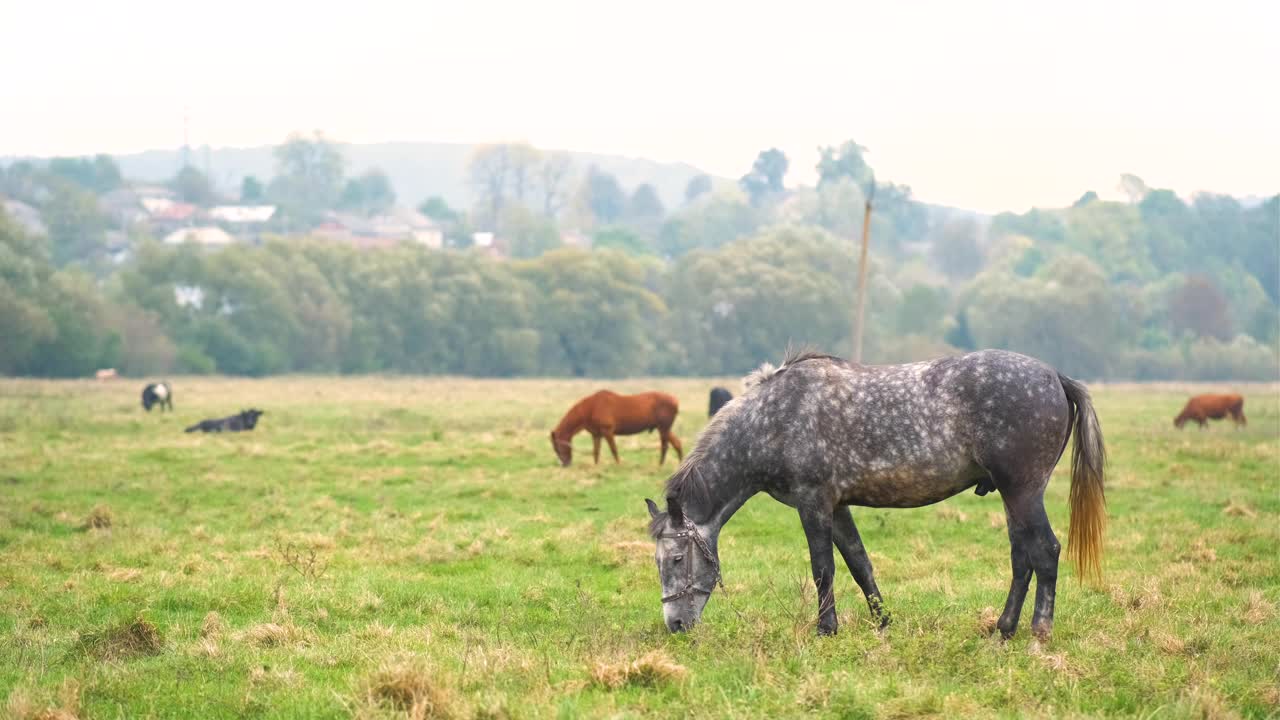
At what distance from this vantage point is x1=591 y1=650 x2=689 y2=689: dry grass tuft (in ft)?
24.9

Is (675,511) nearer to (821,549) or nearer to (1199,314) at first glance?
(821,549)

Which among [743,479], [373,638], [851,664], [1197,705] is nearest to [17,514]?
[373,638]

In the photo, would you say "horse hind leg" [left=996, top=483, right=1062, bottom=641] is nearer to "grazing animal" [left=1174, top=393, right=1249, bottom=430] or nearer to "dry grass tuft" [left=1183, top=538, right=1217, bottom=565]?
"dry grass tuft" [left=1183, top=538, right=1217, bottom=565]

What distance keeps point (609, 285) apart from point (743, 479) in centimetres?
7607

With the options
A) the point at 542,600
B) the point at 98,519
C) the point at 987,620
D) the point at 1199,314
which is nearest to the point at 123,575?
the point at 98,519

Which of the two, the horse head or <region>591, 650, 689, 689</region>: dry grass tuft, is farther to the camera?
the horse head

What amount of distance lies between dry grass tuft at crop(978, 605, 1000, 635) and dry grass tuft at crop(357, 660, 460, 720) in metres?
4.25

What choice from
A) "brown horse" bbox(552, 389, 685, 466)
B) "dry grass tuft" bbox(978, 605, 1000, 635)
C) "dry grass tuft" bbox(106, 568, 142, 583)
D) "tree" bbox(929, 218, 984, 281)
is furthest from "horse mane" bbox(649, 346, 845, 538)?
"tree" bbox(929, 218, 984, 281)

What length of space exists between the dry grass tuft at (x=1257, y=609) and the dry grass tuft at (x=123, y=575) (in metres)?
9.93

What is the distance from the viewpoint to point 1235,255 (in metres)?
156

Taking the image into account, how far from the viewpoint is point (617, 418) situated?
23906 millimetres

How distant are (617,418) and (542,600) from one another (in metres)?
12.8

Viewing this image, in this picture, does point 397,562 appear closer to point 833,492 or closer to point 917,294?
point 833,492

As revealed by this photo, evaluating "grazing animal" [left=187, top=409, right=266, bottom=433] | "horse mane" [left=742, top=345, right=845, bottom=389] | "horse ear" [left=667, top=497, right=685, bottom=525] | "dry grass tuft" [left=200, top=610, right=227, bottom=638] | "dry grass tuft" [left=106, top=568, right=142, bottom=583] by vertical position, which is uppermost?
"horse mane" [left=742, top=345, right=845, bottom=389]
